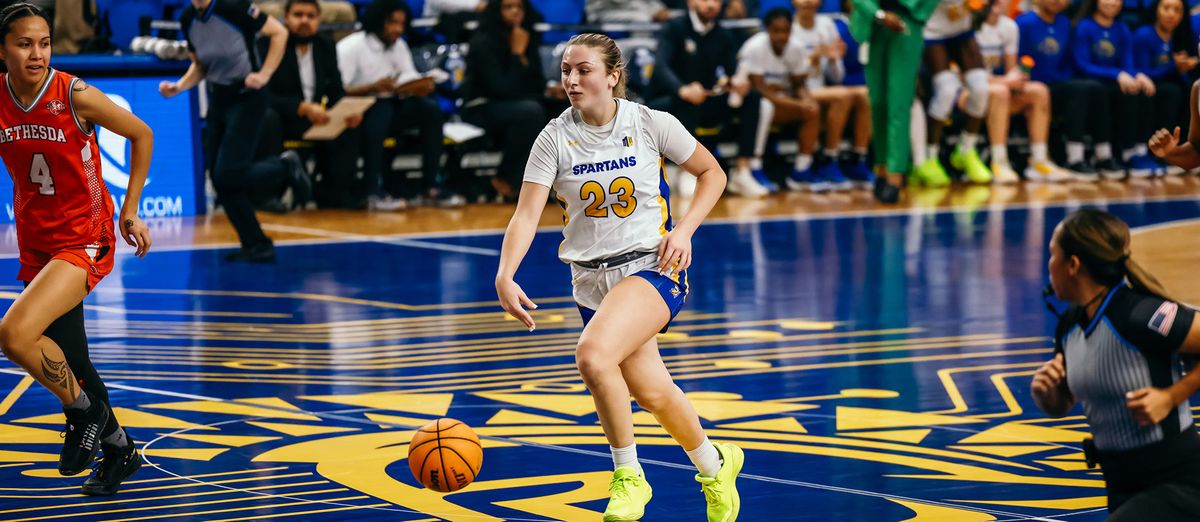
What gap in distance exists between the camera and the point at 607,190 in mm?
5445

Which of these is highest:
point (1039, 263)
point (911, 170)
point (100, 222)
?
point (100, 222)

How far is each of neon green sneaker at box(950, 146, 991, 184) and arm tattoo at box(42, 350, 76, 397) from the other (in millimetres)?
12849

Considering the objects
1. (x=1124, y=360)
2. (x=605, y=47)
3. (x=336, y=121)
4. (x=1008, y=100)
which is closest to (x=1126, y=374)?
(x=1124, y=360)

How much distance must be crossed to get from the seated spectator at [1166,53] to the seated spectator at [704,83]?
15.8 ft

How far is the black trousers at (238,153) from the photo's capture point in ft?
37.7

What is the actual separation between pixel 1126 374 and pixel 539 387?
3.99 meters

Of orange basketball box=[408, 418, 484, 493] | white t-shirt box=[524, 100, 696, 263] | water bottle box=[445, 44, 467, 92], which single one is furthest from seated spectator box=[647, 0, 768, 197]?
orange basketball box=[408, 418, 484, 493]

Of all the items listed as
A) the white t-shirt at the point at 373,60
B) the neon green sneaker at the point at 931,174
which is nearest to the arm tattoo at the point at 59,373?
the white t-shirt at the point at 373,60

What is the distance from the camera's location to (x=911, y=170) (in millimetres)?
17266

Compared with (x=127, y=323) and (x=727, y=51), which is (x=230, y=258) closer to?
(x=127, y=323)

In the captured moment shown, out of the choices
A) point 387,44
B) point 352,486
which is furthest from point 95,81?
point 352,486

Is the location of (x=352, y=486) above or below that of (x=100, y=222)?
below

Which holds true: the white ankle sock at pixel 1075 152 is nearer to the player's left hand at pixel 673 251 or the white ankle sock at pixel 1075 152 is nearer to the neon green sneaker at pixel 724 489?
the neon green sneaker at pixel 724 489

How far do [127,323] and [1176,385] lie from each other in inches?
274
